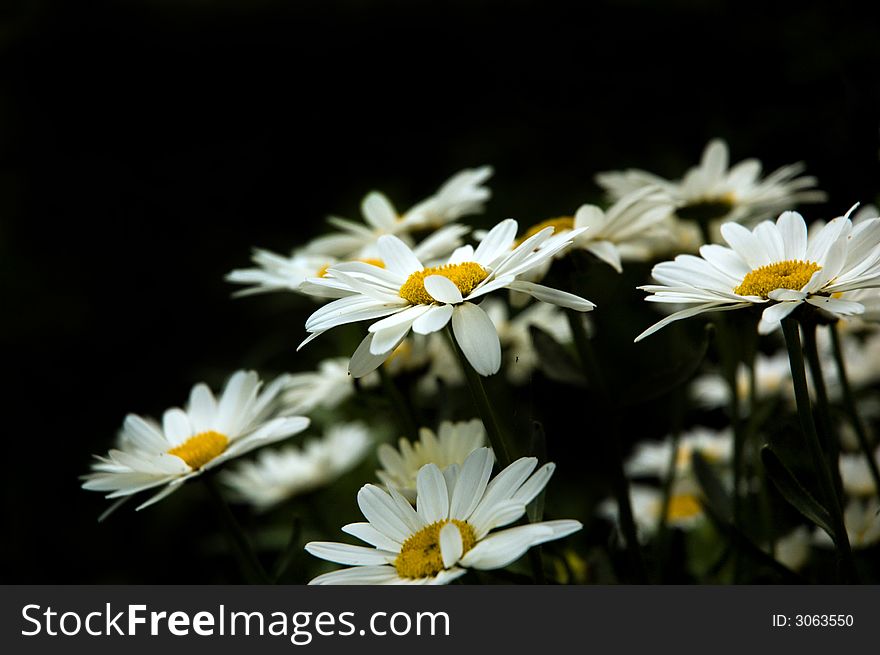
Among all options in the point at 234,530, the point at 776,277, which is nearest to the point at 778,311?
the point at 776,277

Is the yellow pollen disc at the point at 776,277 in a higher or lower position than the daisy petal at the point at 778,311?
higher

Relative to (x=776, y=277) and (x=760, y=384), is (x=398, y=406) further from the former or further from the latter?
(x=760, y=384)

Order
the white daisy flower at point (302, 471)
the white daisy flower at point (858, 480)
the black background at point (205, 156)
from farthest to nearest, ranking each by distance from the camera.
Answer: the black background at point (205, 156) → the white daisy flower at point (302, 471) → the white daisy flower at point (858, 480)

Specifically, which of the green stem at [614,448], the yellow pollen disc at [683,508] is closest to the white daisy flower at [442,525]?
the green stem at [614,448]

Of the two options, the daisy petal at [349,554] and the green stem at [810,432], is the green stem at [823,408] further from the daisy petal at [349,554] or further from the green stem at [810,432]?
the daisy petal at [349,554]

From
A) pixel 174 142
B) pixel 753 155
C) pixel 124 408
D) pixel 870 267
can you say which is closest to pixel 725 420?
pixel 753 155

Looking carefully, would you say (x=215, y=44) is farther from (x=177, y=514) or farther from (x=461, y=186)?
(x=461, y=186)
